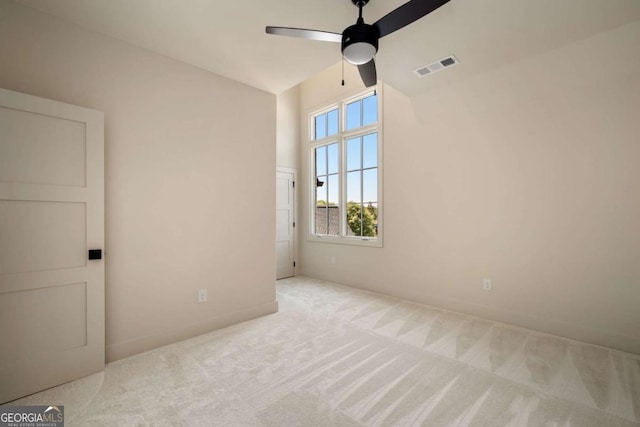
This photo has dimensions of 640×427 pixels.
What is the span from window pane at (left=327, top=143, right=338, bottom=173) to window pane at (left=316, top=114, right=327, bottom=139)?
27 centimetres

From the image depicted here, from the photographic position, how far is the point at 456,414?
1.75m

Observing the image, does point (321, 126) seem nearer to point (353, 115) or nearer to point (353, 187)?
point (353, 115)

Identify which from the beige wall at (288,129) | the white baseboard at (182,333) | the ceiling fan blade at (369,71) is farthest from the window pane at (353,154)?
the white baseboard at (182,333)

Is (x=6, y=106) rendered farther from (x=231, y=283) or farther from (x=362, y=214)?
(x=362, y=214)

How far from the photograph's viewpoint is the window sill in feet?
14.4

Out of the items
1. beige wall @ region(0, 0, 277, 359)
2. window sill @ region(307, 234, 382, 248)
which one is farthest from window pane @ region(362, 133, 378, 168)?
beige wall @ region(0, 0, 277, 359)

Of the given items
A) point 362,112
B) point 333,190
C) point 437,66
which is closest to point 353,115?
point 362,112

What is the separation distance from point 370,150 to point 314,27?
248 centimetres

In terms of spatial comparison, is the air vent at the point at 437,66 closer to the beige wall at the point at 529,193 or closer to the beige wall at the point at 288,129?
the beige wall at the point at 529,193

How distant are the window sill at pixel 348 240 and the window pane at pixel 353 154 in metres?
1.20

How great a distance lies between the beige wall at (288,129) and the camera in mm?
5266

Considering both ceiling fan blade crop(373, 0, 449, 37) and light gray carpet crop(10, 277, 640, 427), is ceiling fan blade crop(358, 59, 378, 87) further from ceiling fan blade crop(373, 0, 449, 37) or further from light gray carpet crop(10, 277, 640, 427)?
light gray carpet crop(10, 277, 640, 427)

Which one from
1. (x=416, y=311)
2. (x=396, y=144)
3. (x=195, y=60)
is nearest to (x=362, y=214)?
(x=396, y=144)
